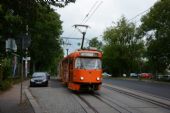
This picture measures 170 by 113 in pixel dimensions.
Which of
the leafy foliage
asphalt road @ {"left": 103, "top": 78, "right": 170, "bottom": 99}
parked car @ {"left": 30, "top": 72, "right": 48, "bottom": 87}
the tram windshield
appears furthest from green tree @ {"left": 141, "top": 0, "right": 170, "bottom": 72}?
the leafy foliage

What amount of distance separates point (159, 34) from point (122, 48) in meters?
42.5

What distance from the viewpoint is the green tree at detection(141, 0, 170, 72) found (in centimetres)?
6247

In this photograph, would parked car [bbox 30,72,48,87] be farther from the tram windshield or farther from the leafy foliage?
the leafy foliage

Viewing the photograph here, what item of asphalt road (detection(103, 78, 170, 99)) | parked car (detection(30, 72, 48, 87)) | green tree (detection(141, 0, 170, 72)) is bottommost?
asphalt road (detection(103, 78, 170, 99))

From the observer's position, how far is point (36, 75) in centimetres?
4069

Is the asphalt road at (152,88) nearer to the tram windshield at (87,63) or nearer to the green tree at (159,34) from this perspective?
the tram windshield at (87,63)

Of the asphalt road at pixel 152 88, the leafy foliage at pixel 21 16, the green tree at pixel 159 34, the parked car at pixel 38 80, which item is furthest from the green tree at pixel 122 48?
the leafy foliage at pixel 21 16

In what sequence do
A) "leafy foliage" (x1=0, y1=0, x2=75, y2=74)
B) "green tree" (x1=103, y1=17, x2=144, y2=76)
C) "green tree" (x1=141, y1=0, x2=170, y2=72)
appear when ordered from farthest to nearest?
"green tree" (x1=103, y1=17, x2=144, y2=76)
"green tree" (x1=141, y1=0, x2=170, y2=72)
"leafy foliage" (x1=0, y1=0, x2=75, y2=74)

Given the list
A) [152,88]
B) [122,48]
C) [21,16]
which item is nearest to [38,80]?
[152,88]

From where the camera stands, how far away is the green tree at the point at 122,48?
10456 cm

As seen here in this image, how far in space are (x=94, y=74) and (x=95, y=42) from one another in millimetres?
130331

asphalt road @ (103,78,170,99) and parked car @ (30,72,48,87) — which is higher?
parked car @ (30,72,48,87)

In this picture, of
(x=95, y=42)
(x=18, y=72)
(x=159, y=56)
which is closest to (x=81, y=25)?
(x=18, y=72)

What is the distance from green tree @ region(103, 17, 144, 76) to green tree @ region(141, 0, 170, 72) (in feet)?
115
